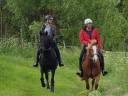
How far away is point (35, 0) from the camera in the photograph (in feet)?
172

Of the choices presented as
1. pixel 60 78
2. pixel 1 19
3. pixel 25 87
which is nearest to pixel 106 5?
pixel 1 19

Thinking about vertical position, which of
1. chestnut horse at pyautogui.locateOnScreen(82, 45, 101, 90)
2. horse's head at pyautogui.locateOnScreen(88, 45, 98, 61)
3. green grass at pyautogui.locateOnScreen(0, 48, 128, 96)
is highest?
horse's head at pyautogui.locateOnScreen(88, 45, 98, 61)

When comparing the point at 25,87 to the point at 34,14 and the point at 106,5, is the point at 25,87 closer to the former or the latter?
the point at 106,5

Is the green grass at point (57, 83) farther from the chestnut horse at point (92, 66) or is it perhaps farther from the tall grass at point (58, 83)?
the chestnut horse at point (92, 66)

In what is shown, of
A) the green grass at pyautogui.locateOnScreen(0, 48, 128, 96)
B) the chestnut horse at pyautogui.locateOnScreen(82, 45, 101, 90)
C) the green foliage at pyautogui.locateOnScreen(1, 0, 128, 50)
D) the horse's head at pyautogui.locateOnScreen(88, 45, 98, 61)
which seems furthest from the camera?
the green foliage at pyautogui.locateOnScreen(1, 0, 128, 50)

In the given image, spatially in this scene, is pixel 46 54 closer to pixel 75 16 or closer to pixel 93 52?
pixel 93 52

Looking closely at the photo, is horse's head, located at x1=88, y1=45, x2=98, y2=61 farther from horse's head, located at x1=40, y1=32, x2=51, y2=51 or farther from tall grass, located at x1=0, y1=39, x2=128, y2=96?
horse's head, located at x1=40, y1=32, x2=51, y2=51

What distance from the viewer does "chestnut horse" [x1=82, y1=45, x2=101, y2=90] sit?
16597mm

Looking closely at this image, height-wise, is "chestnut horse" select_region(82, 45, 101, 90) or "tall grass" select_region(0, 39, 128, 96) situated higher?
"chestnut horse" select_region(82, 45, 101, 90)

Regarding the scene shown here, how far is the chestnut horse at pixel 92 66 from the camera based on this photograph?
1660cm

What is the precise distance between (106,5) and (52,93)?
30.7 m

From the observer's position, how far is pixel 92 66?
56.2 feet

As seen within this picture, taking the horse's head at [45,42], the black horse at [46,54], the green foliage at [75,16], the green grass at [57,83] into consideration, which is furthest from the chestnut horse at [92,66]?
the green foliage at [75,16]

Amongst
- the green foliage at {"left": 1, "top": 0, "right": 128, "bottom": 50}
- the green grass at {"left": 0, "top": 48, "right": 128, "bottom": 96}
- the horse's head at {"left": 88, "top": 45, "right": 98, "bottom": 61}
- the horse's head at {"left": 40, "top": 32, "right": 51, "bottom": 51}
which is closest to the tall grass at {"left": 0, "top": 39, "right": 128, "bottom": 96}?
the green grass at {"left": 0, "top": 48, "right": 128, "bottom": 96}
